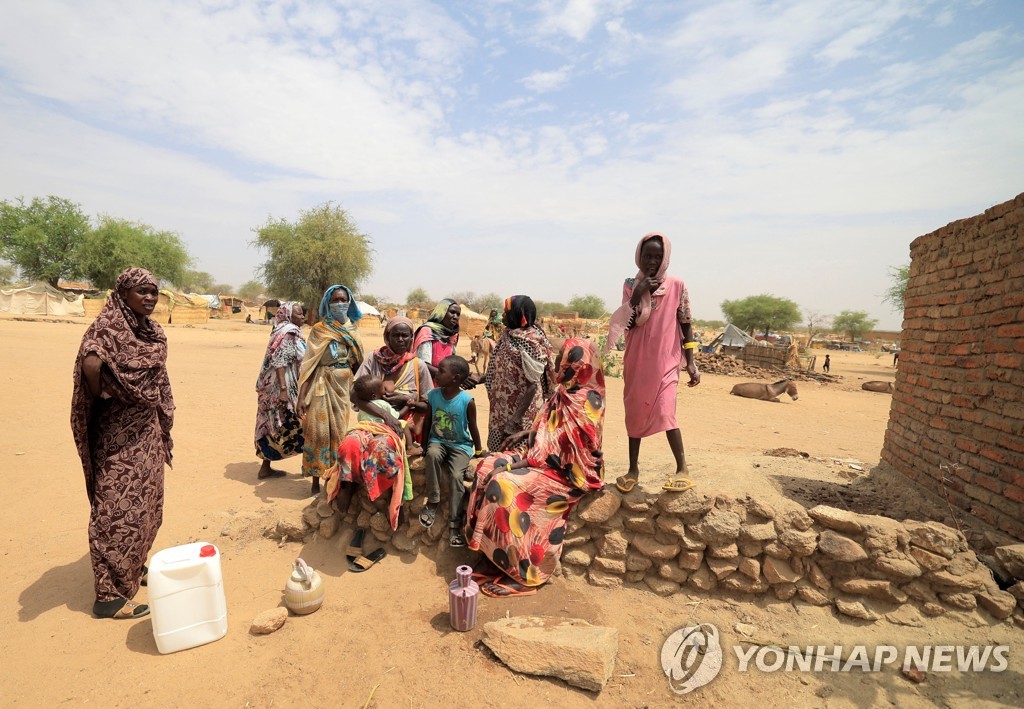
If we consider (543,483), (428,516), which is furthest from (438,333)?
(543,483)

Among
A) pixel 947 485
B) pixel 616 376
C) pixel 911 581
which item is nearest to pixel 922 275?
pixel 947 485

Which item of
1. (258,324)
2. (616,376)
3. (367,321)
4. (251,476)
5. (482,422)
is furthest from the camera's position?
(367,321)

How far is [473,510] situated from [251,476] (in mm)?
3351

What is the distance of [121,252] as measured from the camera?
2991cm

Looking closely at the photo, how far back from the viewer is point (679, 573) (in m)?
3.26

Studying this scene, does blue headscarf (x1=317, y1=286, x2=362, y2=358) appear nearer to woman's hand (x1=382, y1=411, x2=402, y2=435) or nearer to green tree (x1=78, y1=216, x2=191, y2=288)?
woman's hand (x1=382, y1=411, x2=402, y2=435)

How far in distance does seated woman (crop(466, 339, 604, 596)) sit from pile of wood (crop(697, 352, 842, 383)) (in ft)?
53.5

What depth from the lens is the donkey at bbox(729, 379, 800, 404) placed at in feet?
41.6

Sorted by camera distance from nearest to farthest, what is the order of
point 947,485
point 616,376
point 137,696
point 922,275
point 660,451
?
point 137,696, point 947,485, point 922,275, point 660,451, point 616,376

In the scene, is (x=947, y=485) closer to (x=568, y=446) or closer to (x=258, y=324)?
(x=568, y=446)

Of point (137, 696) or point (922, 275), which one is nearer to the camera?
point (137, 696)

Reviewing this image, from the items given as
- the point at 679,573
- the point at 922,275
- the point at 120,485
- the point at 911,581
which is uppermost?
the point at 922,275

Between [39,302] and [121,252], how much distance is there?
5.26 meters

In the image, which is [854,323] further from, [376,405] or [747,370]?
[376,405]
